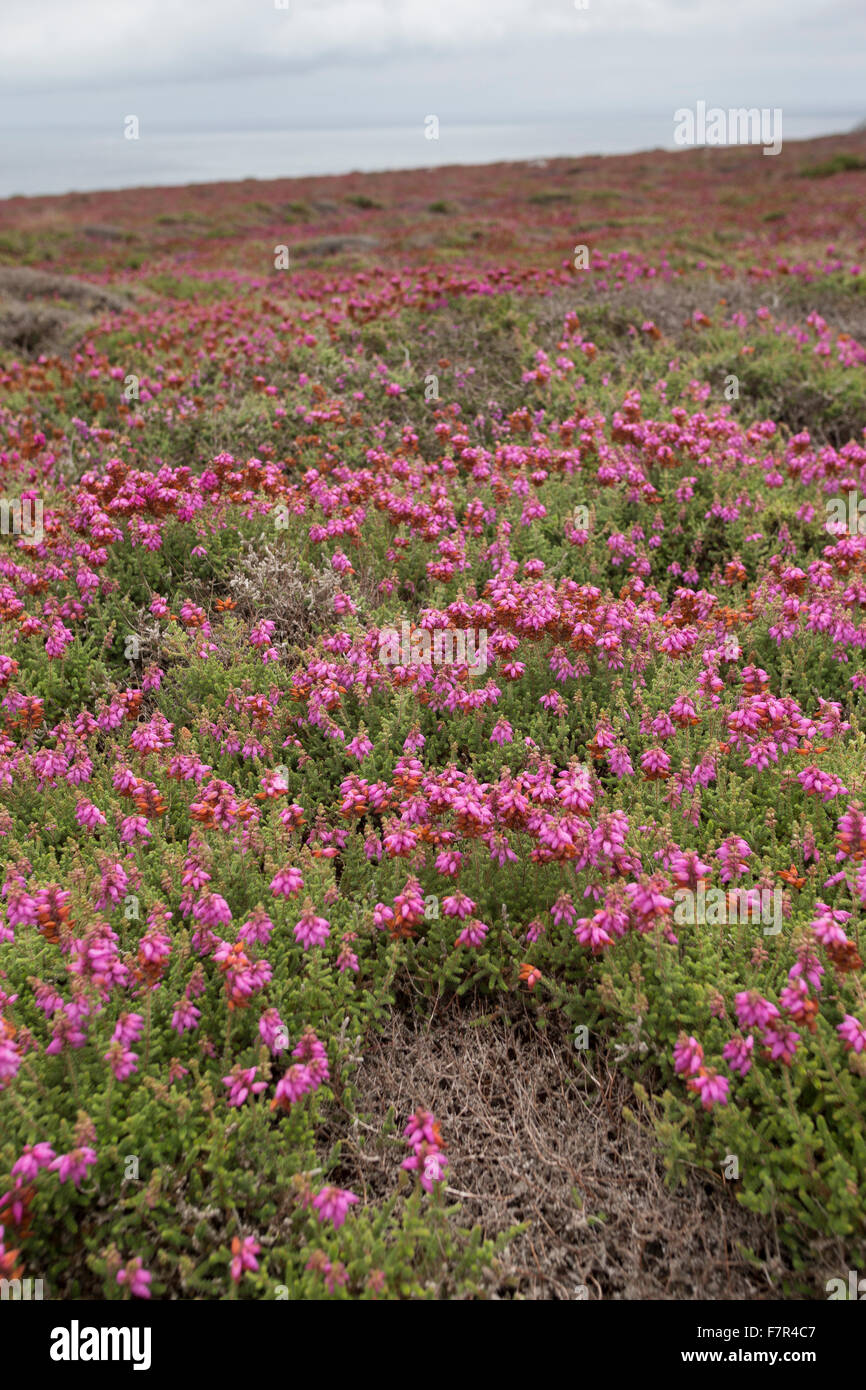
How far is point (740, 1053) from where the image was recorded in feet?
9.98

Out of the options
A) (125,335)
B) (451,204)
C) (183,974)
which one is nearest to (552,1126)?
(183,974)

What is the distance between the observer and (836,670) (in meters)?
5.53

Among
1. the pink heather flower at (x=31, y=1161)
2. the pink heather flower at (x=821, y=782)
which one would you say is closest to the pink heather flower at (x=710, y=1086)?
the pink heather flower at (x=821, y=782)

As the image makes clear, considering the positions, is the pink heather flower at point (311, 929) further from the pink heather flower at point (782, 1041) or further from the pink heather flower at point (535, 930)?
the pink heather flower at point (782, 1041)

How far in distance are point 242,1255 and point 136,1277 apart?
332mm

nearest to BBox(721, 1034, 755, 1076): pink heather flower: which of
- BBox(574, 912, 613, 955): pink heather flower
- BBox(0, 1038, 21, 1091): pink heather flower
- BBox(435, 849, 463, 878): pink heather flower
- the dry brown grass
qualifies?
the dry brown grass

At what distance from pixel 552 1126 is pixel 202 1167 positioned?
1405 millimetres

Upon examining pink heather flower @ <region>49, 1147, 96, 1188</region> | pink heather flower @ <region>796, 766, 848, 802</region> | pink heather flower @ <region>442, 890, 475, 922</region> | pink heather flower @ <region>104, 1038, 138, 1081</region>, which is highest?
pink heather flower @ <region>796, 766, 848, 802</region>

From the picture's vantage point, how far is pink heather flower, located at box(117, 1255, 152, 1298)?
2.64m

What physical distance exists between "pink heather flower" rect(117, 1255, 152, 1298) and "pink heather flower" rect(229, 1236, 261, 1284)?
0.27m

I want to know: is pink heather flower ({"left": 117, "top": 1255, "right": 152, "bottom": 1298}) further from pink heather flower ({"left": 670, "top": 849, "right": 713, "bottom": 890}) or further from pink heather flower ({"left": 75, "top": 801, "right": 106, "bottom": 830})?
pink heather flower ({"left": 670, "top": 849, "right": 713, "bottom": 890})

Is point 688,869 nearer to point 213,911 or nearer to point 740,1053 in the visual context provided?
point 740,1053

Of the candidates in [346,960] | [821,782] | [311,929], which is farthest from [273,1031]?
[821,782]
